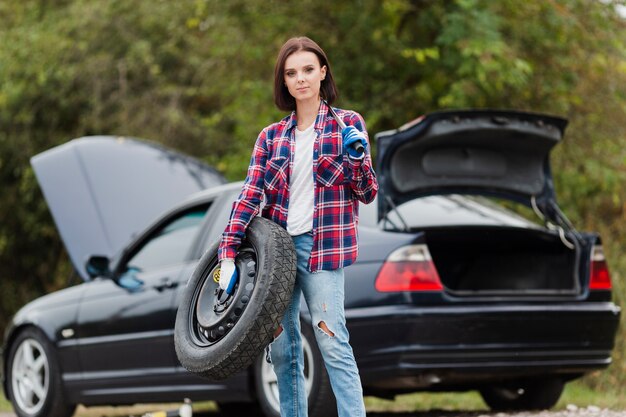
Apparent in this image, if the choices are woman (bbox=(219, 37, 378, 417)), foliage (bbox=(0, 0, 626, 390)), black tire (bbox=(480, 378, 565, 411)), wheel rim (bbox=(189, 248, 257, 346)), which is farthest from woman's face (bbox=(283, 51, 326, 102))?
foliage (bbox=(0, 0, 626, 390))

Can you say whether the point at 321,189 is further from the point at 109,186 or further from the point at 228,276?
the point at 109,186

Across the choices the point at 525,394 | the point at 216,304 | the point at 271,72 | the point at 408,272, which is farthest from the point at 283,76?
the point at 271,72

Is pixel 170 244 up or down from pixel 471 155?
down

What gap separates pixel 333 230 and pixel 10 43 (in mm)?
12744

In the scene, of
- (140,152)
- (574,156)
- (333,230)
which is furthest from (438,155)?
(574,156)

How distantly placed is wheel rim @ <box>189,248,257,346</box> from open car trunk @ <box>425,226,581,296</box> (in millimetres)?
1881

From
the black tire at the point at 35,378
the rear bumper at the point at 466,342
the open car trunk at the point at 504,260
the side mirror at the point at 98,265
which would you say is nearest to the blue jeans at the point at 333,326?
the rear bumper at the point at 466,342

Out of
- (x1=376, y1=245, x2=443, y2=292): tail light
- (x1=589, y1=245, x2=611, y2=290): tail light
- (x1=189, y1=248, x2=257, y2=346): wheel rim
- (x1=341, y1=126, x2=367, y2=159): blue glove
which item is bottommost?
(x1=589, y1=245, x2=611, y2=290): tail light

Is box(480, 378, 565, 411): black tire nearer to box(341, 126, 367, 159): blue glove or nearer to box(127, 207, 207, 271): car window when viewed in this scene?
box(127, 207, 207, 271): car window

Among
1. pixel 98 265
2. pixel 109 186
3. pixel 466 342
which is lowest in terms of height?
pixel 466 342

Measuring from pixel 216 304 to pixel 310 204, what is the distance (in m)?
0.59

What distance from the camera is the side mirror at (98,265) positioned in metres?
7.50

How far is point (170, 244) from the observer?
294 inches

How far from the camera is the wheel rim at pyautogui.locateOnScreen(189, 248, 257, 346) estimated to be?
450 centimetres
